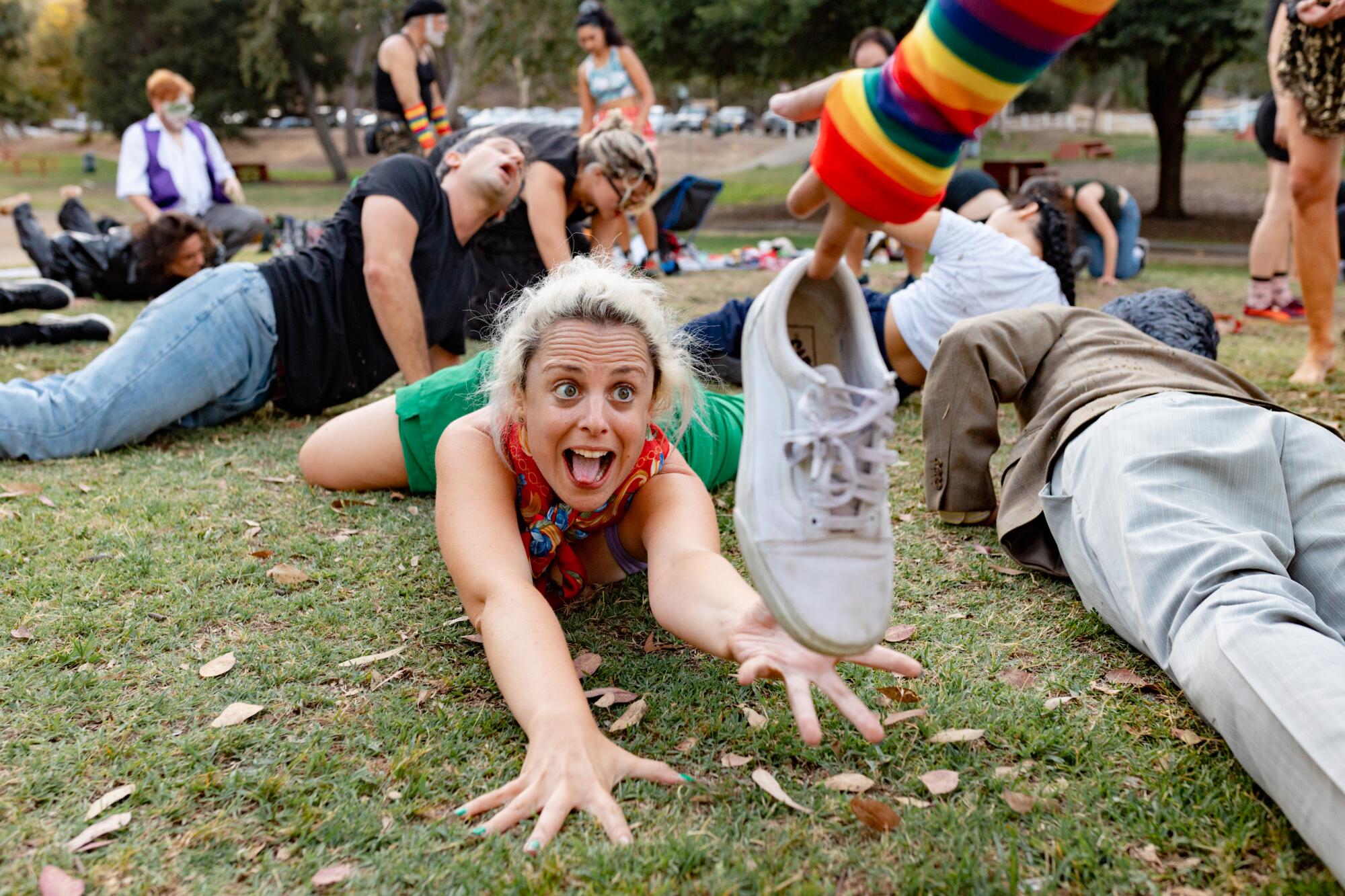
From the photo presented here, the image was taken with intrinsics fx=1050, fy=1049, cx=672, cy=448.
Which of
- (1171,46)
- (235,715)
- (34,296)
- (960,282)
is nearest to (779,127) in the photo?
(1171,46)

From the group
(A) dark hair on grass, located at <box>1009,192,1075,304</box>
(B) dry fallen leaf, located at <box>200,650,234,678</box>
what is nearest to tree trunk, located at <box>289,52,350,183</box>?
(A) dark hair on grass, located at <box>1009,192,1075,304</box>

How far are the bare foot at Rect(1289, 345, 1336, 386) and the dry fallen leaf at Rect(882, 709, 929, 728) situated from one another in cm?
448

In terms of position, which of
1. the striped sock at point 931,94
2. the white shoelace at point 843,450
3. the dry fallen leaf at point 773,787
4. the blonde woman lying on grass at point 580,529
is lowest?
the dry fallen leaf at point 773,787

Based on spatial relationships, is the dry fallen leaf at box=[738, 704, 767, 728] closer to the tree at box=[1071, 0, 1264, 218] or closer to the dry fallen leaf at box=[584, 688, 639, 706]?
the dry fallen leaf at box=[584, 688, 639, 706]

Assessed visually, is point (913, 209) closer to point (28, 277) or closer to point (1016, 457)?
point (1016, 457)

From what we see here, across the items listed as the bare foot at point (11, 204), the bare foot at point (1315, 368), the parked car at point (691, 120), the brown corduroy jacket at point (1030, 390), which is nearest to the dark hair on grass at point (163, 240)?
the bare foot at point (11, 204)

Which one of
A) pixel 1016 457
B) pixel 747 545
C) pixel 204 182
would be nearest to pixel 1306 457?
pixel 1016 457

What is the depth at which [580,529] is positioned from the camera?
303 centimetres

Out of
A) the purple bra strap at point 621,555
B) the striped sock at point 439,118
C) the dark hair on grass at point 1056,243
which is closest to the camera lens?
the purple bra strap at point 621,555

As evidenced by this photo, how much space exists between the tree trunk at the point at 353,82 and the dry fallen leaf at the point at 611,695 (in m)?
34.6

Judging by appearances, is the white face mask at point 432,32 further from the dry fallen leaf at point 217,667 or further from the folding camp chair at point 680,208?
the dry fallen leaf at point 217,667

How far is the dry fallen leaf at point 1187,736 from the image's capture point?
233 cm

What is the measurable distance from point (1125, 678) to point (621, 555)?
4.64ft

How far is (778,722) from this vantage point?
2434mm
